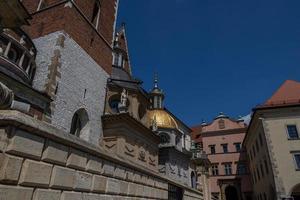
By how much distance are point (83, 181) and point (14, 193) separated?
135 cm

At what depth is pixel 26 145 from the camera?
117 inches

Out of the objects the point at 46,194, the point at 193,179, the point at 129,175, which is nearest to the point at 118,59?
the point at 193,179

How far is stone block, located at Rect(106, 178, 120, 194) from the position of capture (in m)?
4.73

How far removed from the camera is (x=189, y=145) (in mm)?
41906

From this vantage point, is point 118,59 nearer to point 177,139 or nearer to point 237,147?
point 177,139

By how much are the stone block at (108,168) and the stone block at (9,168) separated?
1915 mm

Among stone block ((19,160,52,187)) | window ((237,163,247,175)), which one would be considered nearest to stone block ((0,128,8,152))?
stone block ((19,160,52,187))

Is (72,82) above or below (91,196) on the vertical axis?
above

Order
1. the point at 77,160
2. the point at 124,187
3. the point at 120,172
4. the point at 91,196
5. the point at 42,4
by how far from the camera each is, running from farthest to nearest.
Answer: the point at 42,4, the point at 124,187, the point at 120,172, the point at 91,196, the point at 77,160

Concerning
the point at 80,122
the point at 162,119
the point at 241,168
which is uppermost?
the point at 162,119

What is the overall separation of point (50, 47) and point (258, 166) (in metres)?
29.3

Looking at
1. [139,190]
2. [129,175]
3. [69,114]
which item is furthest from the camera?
[69,114]

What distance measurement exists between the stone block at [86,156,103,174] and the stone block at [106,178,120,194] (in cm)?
41

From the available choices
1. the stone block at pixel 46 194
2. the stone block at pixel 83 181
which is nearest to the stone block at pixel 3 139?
the stone block at pixel 46 194
